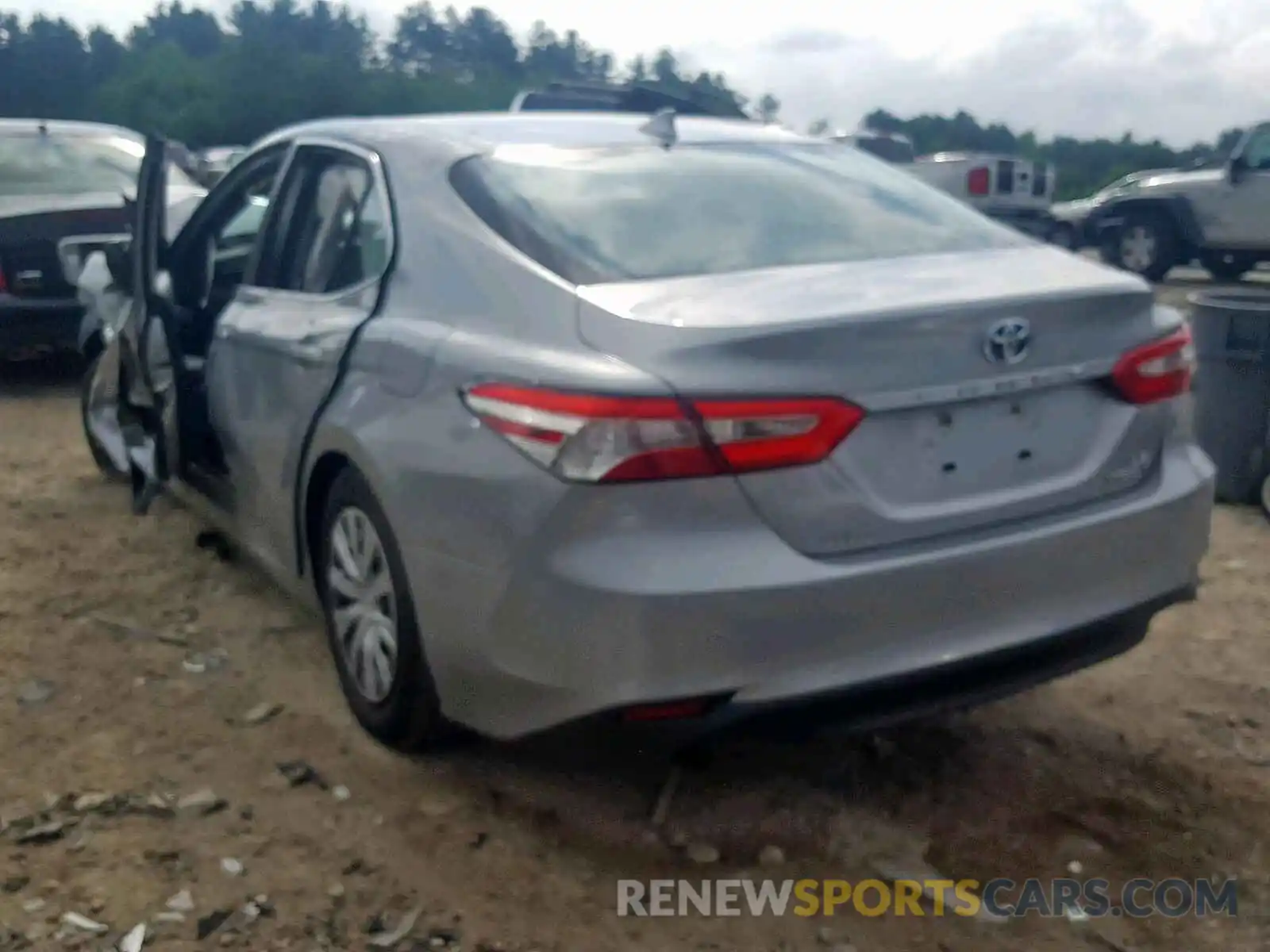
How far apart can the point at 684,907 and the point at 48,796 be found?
1.56m

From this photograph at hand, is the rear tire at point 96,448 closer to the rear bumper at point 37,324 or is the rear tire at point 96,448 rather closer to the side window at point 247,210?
the side window at point 247,210

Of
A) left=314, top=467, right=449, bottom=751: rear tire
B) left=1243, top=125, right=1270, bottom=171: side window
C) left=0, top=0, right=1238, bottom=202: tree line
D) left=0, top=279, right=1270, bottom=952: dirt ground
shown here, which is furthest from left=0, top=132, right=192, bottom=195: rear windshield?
left=0, top=0, right=1238, bottom=202: tree line

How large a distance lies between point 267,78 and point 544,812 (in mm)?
69005

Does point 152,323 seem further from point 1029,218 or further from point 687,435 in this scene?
point 1029,218

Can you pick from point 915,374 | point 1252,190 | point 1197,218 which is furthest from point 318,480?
point 1197,218

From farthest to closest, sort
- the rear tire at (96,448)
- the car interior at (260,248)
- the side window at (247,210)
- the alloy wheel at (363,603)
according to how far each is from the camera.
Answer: the rear tire at (96,448) < the side window at (247,210) < the car interior at (260,248) < the alloy wheel at (363,603)

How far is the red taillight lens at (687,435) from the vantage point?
2529mm

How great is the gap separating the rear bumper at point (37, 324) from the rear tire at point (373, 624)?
5.12m

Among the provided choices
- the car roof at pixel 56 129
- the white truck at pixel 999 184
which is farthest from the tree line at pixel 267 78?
the car roof at pixel 56 129

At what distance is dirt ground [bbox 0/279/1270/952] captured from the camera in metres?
2.76

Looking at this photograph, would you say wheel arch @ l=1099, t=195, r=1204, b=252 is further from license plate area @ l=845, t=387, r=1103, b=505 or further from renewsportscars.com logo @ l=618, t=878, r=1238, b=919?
renewsportscars.com logo @ l=618, t=878, r=1238, b=919

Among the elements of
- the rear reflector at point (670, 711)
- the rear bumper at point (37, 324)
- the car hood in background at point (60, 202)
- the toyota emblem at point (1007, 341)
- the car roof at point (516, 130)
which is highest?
the car roof at point (516, 130)

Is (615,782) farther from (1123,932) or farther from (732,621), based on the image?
(1123,932)

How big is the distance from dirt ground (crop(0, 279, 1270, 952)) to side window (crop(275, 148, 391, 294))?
1152mm
